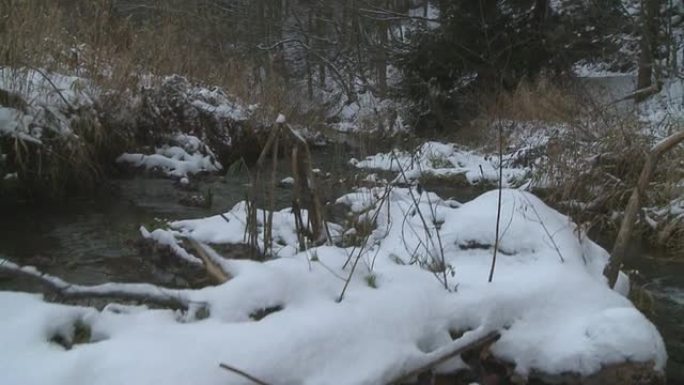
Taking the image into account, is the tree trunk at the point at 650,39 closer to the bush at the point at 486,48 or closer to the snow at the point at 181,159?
the bush at the point at 486,48

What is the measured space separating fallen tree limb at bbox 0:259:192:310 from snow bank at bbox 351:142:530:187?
4.93 metres

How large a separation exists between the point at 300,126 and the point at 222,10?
474 inches

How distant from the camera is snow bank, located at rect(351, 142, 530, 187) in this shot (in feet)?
26.9

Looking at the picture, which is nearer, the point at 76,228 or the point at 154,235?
the point at 154,235

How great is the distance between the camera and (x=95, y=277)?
12.6 feet

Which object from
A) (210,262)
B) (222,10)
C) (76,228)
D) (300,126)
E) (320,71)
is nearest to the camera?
(210,262)

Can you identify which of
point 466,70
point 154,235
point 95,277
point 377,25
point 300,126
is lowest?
point 95,277

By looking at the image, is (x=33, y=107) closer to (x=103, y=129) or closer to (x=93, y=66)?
(x=103, y=129)

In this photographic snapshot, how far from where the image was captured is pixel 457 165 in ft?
31.6

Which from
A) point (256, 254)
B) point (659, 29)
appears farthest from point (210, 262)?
point (659, 29)

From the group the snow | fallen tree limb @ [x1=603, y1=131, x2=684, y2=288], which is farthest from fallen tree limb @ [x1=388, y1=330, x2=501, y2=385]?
the snow

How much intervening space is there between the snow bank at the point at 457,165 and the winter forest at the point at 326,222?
7 cm

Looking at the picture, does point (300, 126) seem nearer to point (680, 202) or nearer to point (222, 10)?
point (680, 202)

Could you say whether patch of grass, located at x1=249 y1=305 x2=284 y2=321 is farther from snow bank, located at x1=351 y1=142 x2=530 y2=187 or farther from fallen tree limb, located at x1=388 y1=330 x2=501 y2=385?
snow bank, located at x1=351 y1=142 x2=530 y2=187
